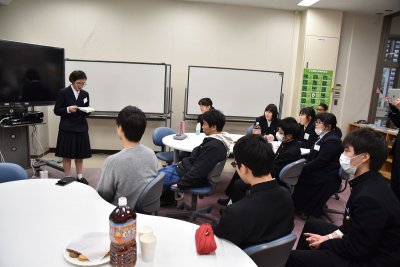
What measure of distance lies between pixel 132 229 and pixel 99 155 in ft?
15.5

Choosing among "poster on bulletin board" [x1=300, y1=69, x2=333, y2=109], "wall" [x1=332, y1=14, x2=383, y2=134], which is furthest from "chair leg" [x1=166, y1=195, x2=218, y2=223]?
"wall" [x1=332, y1=14, x2=383, y2=134]

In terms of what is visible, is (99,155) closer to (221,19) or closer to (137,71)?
(137,71)

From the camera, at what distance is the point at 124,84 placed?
5.26 meters

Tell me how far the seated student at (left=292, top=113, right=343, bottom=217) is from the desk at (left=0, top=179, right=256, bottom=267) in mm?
2202

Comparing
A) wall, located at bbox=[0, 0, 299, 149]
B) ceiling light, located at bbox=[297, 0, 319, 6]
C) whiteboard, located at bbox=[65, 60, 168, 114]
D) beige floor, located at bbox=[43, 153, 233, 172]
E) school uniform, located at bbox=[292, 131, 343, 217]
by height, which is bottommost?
beige floor, located at bbox=[43, 153, 233, 172]

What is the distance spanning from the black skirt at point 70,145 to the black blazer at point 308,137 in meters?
2.92

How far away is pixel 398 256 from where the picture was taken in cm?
142

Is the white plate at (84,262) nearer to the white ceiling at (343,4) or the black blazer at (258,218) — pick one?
the black blazer at (258,218)

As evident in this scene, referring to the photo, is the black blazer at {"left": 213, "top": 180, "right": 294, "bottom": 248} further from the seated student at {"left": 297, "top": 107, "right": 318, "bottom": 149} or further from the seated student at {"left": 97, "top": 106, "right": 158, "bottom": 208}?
the seated student at {"left": 297, "top": 107, "right": 318, "bottom": 149}

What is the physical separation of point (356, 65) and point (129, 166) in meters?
5.58

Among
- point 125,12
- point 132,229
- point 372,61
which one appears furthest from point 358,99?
point 132,229

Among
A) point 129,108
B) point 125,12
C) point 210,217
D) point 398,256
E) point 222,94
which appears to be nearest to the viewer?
point 398,256

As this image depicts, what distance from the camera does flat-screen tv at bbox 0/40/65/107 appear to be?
12.1 ft

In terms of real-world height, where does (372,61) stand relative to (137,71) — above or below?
above
